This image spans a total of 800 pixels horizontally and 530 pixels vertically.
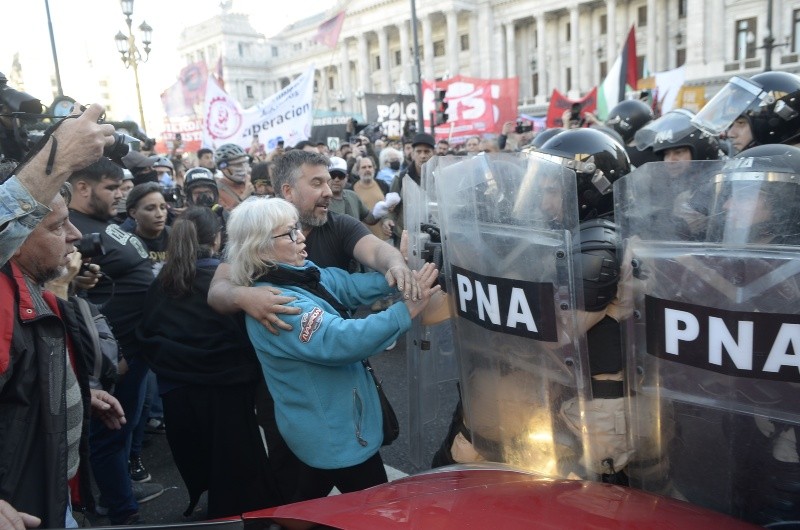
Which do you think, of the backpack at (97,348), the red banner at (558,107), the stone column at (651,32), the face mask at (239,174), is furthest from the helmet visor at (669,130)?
the stone column at (651,32)

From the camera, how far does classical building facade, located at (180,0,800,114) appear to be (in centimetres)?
3906

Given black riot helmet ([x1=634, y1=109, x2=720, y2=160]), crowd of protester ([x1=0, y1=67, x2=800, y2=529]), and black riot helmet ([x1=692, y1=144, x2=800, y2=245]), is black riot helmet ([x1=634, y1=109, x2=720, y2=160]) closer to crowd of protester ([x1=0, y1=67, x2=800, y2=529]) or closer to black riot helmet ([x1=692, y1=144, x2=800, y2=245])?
crowd of protester ([x1=0, y1=67, x2=800, y2=529])

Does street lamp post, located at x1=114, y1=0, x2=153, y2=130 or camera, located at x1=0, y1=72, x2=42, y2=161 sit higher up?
→ street lamp post, located at x1=114, y1=0, x2=153, y2=130

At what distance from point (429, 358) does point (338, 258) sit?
3.22ft

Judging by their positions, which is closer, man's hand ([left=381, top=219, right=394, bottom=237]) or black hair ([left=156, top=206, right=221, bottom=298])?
black hair ([left=156, top=206, right=221, bottom=298])

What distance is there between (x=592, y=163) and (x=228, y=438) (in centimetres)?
207

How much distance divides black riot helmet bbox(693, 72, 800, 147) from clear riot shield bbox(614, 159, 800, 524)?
3.00 m

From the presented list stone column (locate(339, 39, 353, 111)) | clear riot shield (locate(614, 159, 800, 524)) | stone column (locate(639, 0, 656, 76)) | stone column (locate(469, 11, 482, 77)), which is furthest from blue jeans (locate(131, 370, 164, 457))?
stone column (locate(339, 39, 353, 111))

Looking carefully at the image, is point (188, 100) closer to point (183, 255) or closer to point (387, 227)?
point (387, 227)

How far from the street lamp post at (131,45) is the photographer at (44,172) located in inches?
506

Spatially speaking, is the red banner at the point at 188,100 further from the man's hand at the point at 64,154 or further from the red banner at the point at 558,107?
the man's hand at the point at 64,154

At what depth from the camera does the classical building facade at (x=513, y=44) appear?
128 ft

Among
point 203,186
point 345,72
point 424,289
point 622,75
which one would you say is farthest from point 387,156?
point 345,72

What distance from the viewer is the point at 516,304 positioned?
163 cm
